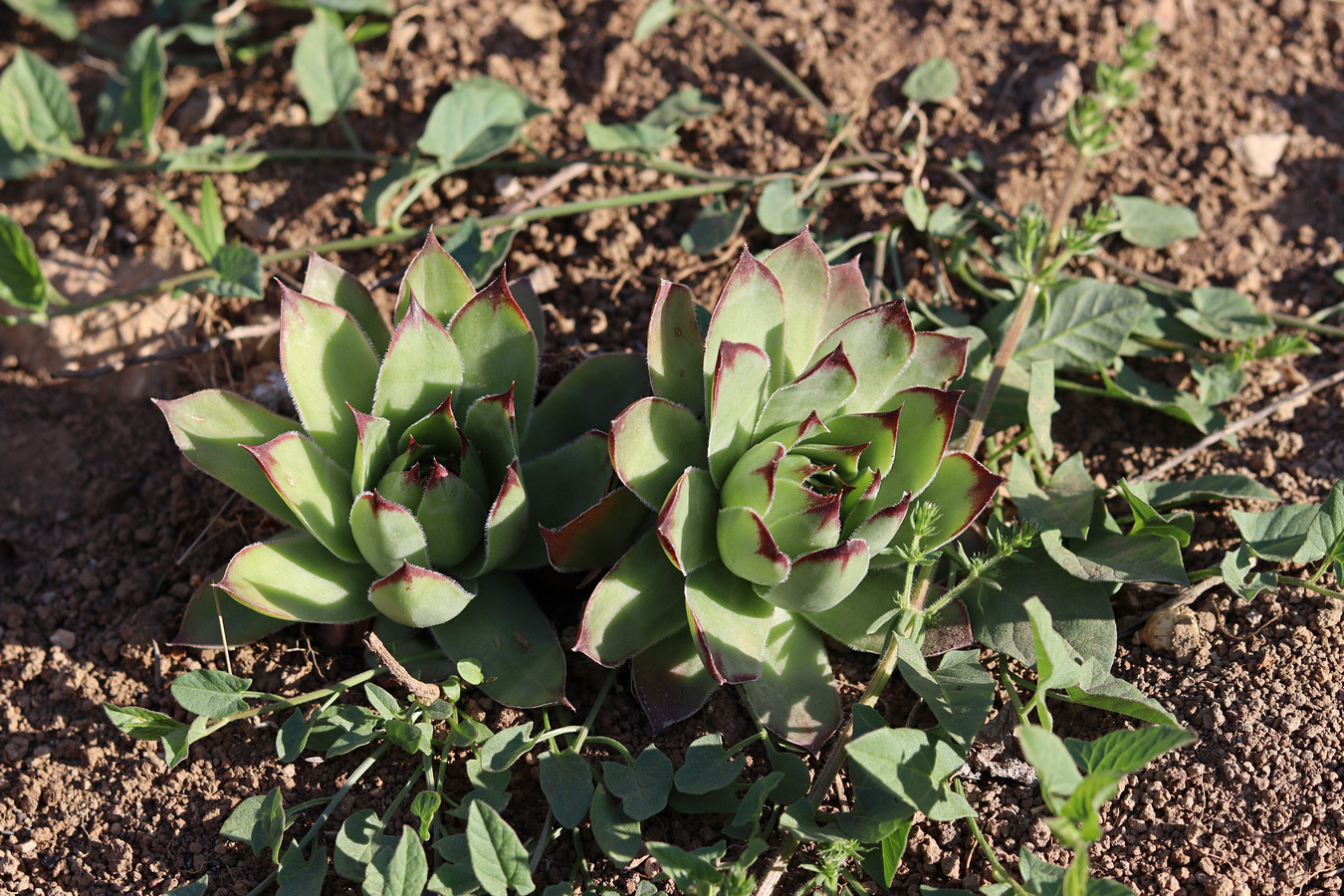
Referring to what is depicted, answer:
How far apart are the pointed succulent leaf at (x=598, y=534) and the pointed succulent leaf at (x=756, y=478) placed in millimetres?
205

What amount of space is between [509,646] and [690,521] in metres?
0.49

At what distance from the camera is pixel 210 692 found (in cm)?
198

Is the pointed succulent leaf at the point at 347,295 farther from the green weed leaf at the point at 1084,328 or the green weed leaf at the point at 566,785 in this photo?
the green weed leaf at the point at 1084,328

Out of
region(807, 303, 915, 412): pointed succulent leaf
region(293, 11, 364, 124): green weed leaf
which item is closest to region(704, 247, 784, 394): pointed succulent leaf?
region(807, 303, 915, 412): pointed succulent leaf

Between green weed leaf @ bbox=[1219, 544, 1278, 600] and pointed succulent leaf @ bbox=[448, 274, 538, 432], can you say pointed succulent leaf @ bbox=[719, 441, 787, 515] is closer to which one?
pointed succulent leaf @ bbox=[448, 274, 538, 432]

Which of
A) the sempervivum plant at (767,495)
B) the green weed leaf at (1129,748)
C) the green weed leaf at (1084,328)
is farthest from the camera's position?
the green weed leaf at (1084,328)

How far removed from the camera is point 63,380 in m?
2.94

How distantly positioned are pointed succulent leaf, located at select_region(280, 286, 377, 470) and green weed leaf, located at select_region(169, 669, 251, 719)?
50cm

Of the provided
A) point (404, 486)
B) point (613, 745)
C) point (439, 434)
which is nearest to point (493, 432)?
point (439, 434)

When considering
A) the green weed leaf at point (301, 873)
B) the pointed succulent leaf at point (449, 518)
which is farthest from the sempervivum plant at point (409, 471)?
the green weed leaf at point (301, 873)

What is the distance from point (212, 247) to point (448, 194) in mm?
738

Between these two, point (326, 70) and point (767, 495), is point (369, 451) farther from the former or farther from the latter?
point (326, 70)

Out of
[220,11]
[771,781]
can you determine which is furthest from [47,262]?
[771,781]

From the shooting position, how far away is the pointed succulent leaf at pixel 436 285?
222 centimetres
